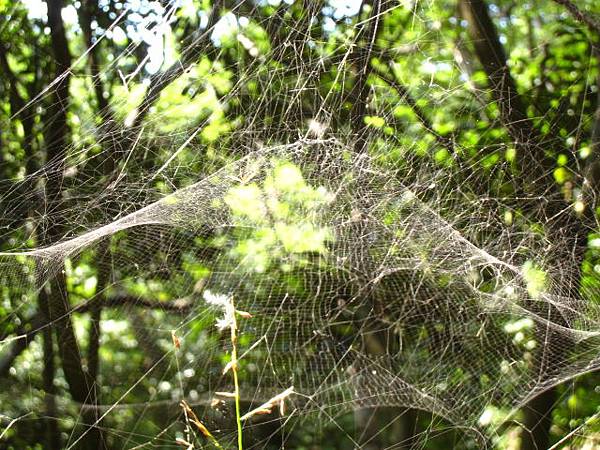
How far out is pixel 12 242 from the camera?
117 inches

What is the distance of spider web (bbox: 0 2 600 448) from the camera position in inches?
99.5

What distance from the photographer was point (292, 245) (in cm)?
314

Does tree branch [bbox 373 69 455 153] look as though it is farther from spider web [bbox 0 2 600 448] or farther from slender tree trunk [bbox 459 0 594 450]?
slender tree trunk [bbox 459 0 594 450]

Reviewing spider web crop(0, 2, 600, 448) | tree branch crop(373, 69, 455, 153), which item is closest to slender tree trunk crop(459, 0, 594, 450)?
spider web crop(0, 2, 600, 448)

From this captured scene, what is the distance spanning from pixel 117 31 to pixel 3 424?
2.27 m

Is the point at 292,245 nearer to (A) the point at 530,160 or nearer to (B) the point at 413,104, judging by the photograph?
(B) the point at 413,104

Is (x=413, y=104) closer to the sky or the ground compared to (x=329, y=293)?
→ closer to the sky

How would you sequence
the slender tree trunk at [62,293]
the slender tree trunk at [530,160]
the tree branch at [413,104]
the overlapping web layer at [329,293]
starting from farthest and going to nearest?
the slender tree trunk at [62,293]
the tree branch at [413,104]
the slender tree trunk at [530,160]
the overlapping web layer at [329,293]

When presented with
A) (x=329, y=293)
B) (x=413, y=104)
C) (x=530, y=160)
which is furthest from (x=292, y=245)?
(x=530, y=160)

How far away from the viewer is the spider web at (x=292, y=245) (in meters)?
2.53

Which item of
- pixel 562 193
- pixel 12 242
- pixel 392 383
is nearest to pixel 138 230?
pixel 12 242

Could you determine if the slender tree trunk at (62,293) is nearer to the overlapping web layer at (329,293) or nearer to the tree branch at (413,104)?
the overlapping web layer at (329,293)

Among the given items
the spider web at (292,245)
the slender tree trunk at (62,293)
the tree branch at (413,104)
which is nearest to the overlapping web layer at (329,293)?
the spider web at (292,245)

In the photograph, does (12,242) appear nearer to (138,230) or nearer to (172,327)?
(138,230)
